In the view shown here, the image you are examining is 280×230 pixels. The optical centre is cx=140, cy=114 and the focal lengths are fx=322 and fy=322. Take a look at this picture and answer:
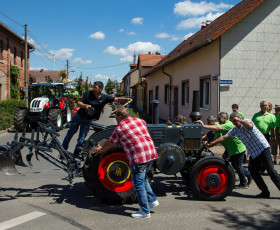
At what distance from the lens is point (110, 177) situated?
512 cm

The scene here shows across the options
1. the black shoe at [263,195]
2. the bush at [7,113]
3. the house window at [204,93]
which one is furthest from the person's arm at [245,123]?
the bush at [7,113]

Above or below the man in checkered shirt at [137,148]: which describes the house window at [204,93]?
above

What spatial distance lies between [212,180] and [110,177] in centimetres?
167

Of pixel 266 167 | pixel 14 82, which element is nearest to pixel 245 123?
pixel 266 167

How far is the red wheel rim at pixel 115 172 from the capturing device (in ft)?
16.8

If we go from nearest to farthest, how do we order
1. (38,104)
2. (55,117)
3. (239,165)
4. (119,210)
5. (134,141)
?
(134,141) → (119,210) → (239,165) → (55,117) → (38,104)

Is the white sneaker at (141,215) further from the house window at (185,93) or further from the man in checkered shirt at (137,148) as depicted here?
the house window at (185,93)

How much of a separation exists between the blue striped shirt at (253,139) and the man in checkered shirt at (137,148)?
6.47 feet

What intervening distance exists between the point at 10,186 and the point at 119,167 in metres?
2.36

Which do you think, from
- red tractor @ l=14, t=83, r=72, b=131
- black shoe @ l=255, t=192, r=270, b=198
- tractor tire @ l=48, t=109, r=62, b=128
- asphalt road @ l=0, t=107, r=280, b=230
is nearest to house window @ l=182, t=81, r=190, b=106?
red tractor @ l=14, t=83, r=72, b=131

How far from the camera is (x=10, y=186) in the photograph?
6.05m

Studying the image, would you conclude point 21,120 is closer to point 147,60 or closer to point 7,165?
point 7,165

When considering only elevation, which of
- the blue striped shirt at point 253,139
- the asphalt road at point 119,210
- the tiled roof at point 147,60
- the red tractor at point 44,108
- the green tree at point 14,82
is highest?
the tiled roof at point 147,60

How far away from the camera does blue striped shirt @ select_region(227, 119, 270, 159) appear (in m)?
5.52
